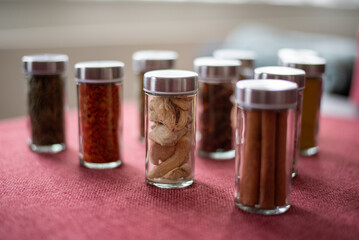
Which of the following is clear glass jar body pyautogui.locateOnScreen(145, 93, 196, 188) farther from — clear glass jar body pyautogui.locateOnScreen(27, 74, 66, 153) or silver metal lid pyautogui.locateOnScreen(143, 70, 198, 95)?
clear glass jar body pyautogui.locateOnScreen(27, 74, 66, 153)

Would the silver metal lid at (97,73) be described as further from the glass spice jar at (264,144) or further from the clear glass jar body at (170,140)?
the glass spice jar at (264,144)

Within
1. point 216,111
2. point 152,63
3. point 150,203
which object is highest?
point 152,63

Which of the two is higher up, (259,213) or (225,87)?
(225,87)

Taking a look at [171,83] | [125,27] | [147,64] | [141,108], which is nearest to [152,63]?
[147,64]

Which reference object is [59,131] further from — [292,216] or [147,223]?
[292,216]

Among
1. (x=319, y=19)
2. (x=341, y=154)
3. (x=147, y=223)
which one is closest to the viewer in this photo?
(x=147, y=223)

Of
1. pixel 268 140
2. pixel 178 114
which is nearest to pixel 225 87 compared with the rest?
pixel 178 114

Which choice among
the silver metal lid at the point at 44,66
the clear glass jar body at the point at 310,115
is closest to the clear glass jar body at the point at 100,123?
the silver metal lid at the point at 44,66

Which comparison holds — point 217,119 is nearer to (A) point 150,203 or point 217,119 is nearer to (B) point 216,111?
(B) point 216,111
